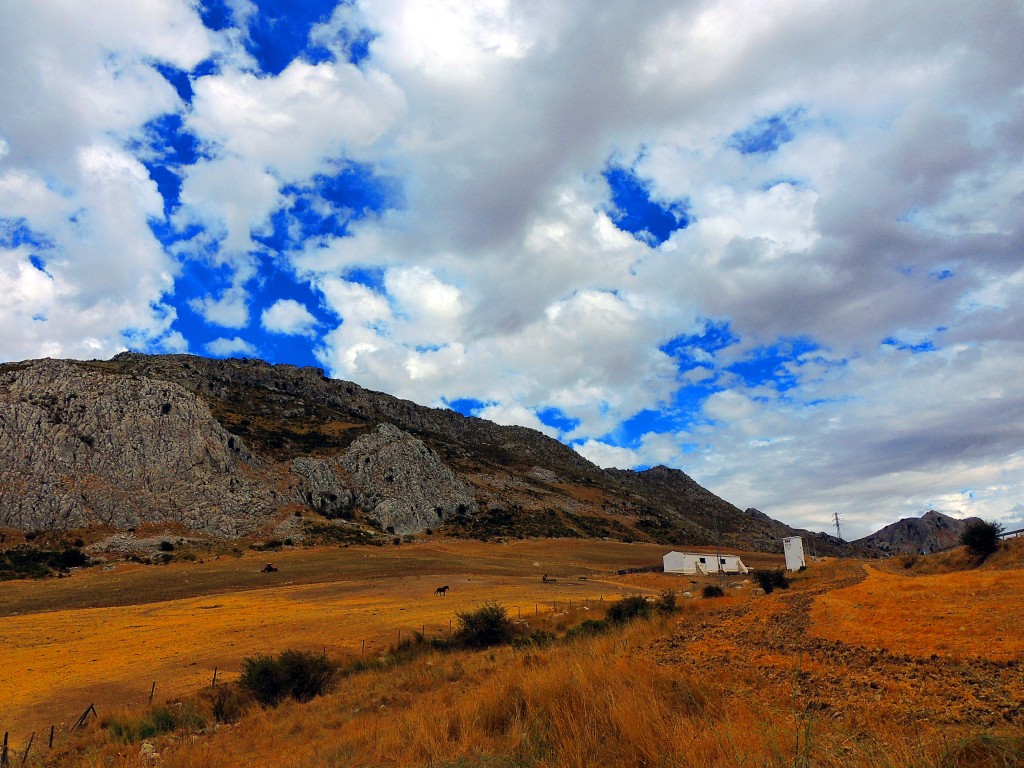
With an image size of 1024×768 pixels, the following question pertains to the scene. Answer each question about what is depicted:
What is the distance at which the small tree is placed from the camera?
34.0 m

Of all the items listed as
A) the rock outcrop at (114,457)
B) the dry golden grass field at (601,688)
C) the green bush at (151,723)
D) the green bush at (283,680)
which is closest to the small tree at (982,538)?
the dry golden grass field at (601,688)

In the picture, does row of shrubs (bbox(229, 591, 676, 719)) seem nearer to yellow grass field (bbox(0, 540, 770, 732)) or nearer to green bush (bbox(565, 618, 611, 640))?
green bush (bbox(565, 618, 611, 640))

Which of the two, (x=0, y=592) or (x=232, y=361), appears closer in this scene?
(x=0, y=592)

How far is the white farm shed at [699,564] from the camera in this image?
64.7m

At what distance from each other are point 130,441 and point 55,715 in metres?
73.5

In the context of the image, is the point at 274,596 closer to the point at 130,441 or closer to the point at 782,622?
the point at 782,622

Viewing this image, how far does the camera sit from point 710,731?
5.52 m

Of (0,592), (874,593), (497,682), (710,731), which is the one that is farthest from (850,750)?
(0,592)

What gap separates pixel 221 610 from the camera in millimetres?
38219

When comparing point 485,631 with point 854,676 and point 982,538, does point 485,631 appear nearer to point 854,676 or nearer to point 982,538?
point 854,676

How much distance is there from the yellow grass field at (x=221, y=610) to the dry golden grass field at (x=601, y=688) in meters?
0.22

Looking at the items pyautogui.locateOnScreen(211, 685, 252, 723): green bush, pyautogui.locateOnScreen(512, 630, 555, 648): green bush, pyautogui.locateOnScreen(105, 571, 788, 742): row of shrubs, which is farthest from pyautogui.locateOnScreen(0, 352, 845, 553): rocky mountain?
pyautogui.locateOnScreen(211, 685, 252, 723): green bush

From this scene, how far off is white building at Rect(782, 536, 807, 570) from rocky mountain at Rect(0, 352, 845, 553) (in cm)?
3763

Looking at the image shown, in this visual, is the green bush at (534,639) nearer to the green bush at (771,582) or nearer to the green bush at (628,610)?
the green bush at (628,610)
